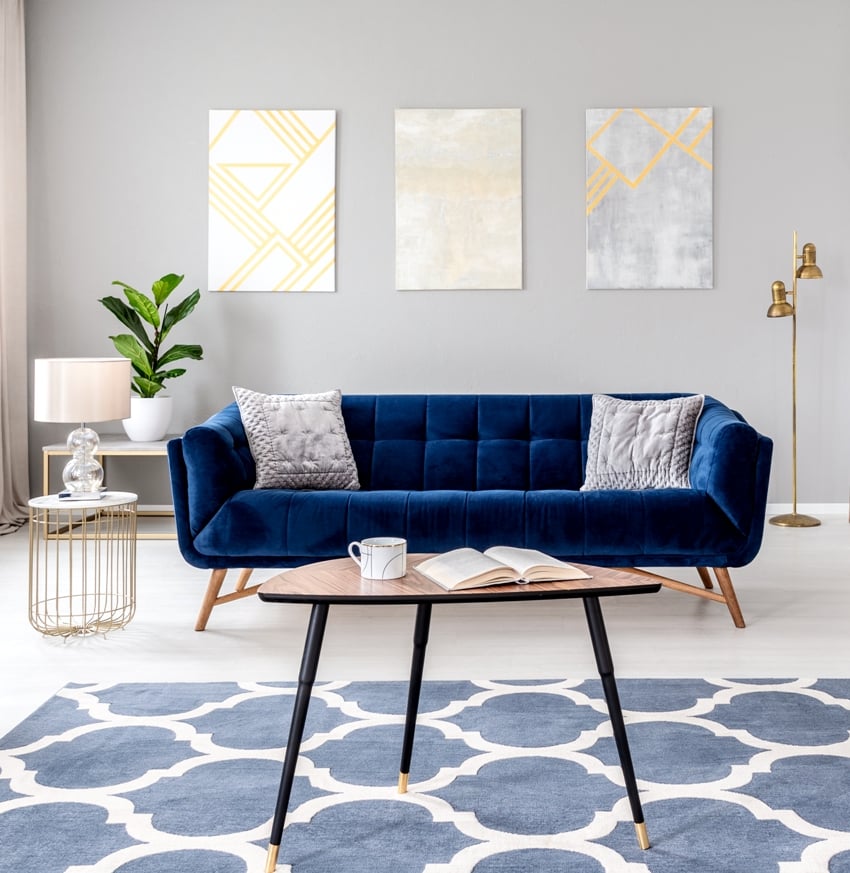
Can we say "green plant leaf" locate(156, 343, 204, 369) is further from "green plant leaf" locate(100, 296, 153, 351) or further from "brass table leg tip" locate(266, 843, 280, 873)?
"brass table leg tip" locate(266, 843, 280, 873)

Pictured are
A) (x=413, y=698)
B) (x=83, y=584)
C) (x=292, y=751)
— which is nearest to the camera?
(x=292, y=751)

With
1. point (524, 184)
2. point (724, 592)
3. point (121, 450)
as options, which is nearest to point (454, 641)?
point (724, 592)

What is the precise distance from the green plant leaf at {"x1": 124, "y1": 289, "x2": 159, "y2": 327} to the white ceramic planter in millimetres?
393

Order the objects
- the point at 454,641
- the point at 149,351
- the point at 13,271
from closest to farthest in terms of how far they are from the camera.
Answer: the point at 454,641, the point at 149,351, the point at 13,271

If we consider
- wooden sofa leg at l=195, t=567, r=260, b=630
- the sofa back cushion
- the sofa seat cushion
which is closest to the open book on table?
the sofa seat cushion

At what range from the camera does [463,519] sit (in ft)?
10.1

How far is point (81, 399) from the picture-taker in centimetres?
298

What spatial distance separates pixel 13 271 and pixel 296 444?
2.31m

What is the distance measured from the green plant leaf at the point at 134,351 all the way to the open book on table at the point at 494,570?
3.23 meters

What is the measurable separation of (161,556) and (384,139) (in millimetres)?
2447

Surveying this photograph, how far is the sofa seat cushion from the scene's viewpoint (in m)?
3.05

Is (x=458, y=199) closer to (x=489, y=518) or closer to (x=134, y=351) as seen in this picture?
(x=134, y=351)

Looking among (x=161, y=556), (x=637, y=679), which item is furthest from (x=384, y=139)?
(x=637, y=679)

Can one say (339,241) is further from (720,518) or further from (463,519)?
(720,518)
